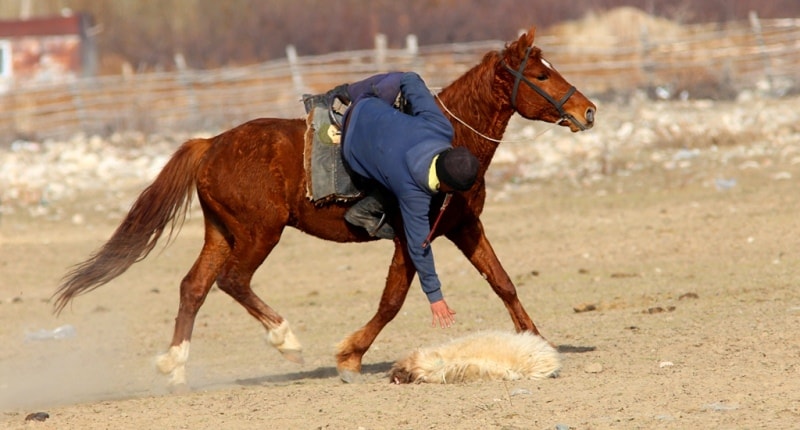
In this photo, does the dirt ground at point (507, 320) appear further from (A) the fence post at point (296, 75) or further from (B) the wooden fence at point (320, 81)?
(A) the fence post at point (296, 75)

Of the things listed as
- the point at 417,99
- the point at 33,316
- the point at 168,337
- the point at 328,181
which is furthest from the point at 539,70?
the point at 33,316

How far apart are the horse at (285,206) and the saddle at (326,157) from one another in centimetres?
13

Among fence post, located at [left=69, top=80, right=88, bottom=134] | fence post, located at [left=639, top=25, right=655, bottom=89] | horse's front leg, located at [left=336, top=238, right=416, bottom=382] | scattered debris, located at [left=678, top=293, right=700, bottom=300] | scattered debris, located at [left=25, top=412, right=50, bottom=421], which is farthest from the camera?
fence post, located at [left=69, top=80, right=88, bottom=134]

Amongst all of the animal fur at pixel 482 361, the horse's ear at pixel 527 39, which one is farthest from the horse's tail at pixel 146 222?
the horse's ear at pixel 527 39

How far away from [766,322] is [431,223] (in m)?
2.14

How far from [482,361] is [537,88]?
4.92 feet

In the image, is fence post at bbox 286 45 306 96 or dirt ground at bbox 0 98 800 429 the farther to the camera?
fence post at bbox 286 45 306 96

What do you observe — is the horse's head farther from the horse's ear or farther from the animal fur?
the animal fur

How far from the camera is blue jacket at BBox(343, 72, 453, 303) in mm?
6137

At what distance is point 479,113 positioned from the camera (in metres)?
6.82

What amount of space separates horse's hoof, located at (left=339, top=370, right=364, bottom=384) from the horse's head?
1718 millimetres

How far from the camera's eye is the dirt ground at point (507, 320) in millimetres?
5672

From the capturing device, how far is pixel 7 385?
7684mm

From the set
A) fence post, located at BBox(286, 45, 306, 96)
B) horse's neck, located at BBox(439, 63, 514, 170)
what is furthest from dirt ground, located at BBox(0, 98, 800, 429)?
fence post, located at BBox(286, 45, 306, 96)
